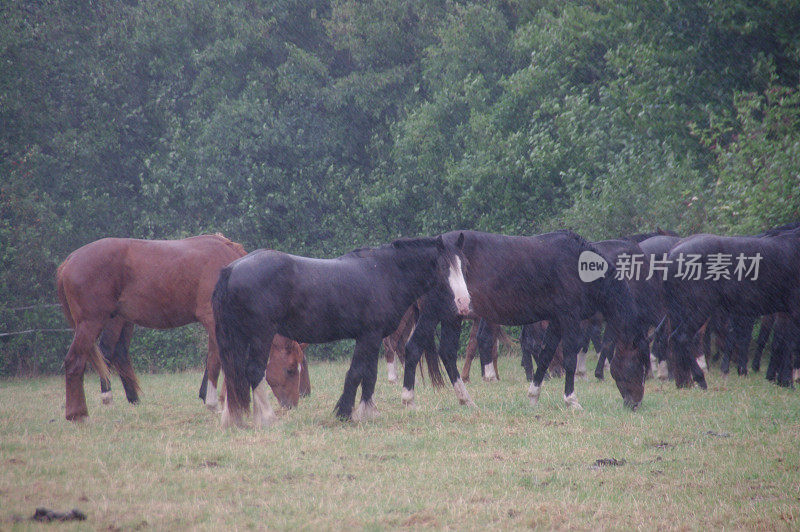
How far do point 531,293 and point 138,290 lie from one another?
5.02 m

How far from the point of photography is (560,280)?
Answer: 9906 mm

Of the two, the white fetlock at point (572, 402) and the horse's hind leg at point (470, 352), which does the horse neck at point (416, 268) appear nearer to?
the white fetlock at point (572, 402)

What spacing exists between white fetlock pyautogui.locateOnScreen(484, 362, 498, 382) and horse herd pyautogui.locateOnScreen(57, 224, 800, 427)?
1.90m

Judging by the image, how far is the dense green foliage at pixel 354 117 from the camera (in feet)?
59.1

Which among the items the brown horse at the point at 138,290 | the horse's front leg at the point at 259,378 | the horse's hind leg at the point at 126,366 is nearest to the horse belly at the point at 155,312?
the brown horse at the point at 138,290

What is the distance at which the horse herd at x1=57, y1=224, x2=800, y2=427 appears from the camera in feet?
27.5

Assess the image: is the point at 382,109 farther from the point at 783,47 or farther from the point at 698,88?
the point at 783,47

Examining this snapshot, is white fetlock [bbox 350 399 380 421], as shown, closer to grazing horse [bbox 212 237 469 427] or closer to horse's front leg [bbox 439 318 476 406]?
grazing horse [bbox 212 237 469 427]

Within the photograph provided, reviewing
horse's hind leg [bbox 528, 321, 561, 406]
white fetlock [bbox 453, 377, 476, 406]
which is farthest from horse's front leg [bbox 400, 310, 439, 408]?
horse's hind leg [bbox 528, 321, 561, 406]

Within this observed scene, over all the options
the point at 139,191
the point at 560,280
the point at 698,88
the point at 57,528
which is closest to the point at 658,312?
the point at 560,280

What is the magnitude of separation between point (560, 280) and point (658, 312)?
412cm

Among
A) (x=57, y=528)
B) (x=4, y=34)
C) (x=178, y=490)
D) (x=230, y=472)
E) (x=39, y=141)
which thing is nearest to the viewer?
(x=57, y=528)

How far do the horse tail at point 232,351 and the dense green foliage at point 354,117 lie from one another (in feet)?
35.6

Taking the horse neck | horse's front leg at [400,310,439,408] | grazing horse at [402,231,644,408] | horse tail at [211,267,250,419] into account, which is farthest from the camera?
horse's front leg at [400,310,439,408]
